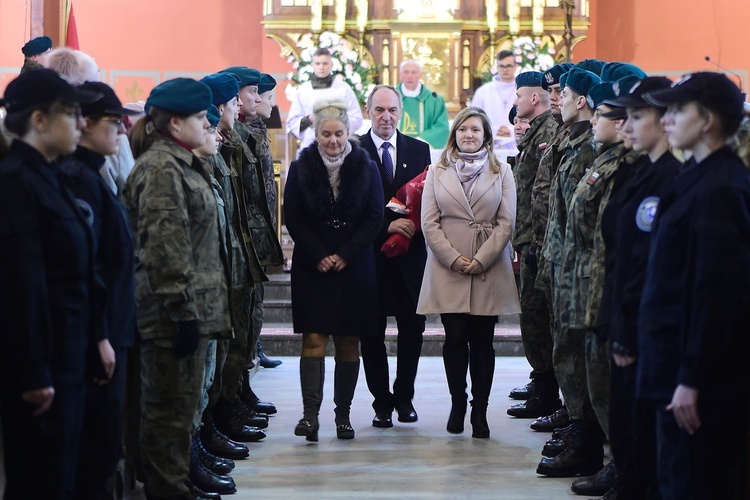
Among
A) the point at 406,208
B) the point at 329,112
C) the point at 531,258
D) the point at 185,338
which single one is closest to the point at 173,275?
the point at 185,338

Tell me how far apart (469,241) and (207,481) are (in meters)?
1.80

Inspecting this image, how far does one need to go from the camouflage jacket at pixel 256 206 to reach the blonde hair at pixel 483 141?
887mm

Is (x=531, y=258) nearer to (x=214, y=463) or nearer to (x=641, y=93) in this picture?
(x=214, y=463)

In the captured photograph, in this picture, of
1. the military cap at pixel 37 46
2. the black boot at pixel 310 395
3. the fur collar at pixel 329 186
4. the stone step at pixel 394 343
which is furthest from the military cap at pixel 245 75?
the stone step at pixel 394 343

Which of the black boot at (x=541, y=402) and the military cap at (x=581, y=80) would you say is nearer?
the military cap at (x=581, y=80)

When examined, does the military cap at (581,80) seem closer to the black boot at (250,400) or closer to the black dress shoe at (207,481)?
the black dress shoe at (207,481)

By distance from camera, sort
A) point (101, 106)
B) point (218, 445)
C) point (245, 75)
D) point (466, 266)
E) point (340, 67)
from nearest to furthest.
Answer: point (101, 106)
point (218, 445)
point (466, 266)
point (245, 75)
point (340, 67)

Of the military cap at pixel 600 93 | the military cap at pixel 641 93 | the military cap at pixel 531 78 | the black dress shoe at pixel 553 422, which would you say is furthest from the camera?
the military cap at pixel 531 78

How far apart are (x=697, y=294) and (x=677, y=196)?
31 cm

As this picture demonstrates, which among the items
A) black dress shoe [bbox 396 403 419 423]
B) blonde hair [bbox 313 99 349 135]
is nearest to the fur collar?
blonde hair [bbox 313 99 349 135]

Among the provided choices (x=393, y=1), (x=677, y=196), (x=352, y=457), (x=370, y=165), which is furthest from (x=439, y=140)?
(x=677, y=196)

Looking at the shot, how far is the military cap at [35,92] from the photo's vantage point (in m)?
2.99

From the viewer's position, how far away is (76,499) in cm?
317

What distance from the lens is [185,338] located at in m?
3.70
